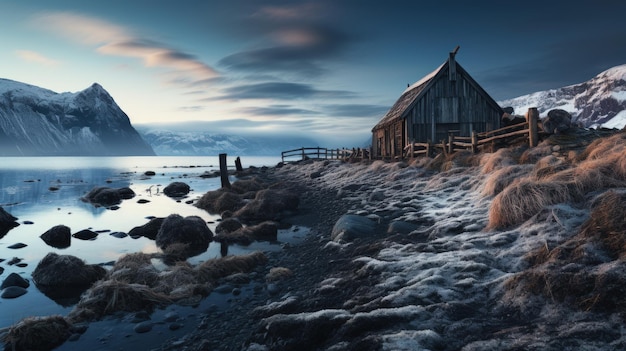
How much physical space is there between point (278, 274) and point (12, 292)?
6211 mm

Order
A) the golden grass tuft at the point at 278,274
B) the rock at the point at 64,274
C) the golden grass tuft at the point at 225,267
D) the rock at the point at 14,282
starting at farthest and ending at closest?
the rock at the point at 64,274 → the rock at the point at 14,282 → the golden grass tuft at the point at 225,267 → the golden grass tuft at the point at 278,274

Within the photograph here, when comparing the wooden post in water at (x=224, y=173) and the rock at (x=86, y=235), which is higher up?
the wooden post in water at (x=224, y=173)

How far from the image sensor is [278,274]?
7.89 m

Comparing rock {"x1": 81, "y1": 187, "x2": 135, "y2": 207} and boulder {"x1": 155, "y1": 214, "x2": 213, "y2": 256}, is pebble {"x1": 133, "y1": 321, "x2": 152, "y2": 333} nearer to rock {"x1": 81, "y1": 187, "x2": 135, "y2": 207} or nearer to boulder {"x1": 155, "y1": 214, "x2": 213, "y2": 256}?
boulder {"x1": 155, "y1": 214, "x2": 213, "y2": 256}

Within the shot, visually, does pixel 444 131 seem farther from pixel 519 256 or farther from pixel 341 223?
pixel 519 256

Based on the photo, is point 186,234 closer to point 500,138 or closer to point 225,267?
point 225,267

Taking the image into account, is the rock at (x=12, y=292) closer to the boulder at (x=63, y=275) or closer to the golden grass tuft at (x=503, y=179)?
the boulder at (x=63, y=275)

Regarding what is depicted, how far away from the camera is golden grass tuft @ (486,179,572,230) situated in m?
6.75

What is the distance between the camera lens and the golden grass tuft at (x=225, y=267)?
815 centimetres

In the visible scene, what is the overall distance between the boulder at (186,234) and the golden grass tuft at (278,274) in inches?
165

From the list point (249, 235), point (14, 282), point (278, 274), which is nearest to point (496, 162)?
point (278, 274)

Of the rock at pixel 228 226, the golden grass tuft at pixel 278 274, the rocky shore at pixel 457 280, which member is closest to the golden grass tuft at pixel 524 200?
the rocky shore at pixel 457 280

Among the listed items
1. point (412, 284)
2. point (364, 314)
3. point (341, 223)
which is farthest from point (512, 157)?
point (364, 314)

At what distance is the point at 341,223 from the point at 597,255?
254 inches
